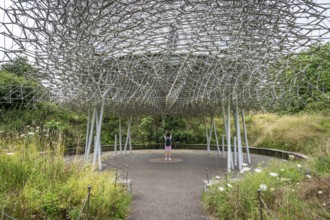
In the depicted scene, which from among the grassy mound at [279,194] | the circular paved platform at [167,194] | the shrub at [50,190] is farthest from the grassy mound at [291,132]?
the shrub at [50,190]

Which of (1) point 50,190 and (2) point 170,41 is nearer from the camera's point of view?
(1) point 50,190

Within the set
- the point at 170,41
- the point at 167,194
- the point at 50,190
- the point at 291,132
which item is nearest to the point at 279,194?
the point at 167,194

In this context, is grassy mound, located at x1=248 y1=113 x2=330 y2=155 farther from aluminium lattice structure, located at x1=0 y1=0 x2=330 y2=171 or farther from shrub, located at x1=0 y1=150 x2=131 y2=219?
shrub, located at x1=0 y1=150 x2=131 y2=219

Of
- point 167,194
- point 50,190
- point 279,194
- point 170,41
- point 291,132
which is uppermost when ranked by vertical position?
point 170,41

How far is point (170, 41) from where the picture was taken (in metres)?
11.5

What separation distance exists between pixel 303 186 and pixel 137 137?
24.1 m

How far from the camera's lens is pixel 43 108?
1001 inches

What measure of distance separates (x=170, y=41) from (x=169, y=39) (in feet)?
0.69


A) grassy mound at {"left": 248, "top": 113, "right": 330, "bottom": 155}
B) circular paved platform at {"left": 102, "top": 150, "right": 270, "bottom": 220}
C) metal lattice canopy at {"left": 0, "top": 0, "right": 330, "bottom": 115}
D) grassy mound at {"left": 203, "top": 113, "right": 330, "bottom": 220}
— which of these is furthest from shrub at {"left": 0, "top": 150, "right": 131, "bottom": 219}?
grassy mound at {"left": 248, "top": 113, "right": 330, "bottom": 155}

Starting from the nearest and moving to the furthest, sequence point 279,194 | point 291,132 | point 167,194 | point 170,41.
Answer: point 279,194 → point 167,194 → point 170,41 → point 291,132

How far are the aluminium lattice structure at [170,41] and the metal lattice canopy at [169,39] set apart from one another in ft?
0.13

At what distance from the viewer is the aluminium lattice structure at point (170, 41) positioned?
30.5 ft

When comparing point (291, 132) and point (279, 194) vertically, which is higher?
point (291, 132)

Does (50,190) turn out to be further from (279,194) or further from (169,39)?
(169,39)
